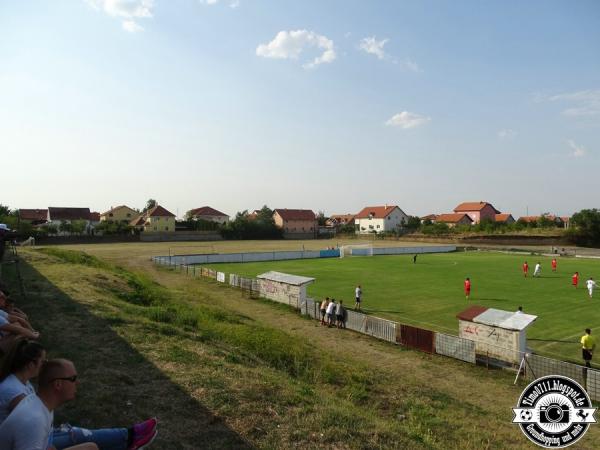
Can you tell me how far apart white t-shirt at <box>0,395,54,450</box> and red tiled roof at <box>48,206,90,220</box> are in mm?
121878

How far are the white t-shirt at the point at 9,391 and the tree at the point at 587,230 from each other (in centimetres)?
9692

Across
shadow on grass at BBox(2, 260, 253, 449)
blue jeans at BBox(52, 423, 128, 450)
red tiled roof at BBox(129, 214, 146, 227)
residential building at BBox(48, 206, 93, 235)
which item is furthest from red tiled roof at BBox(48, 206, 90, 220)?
blue jeans at BBox(52, 423, 128, 450)

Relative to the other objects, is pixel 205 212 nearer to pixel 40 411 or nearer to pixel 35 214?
pixel 35 214

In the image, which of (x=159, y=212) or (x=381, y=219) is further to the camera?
(x=381, y=219)

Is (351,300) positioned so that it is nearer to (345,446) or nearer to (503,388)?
(503,388)


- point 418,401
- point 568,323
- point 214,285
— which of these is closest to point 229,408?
point 418,401

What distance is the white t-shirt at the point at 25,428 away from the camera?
3586 mm

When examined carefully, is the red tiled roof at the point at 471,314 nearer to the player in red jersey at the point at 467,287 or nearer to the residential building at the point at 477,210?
the player in red jersey at the point at 467,287

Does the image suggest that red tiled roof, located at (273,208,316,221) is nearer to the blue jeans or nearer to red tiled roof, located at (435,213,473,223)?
red tiled roof, located at (435,213,473,223)

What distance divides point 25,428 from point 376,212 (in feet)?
456

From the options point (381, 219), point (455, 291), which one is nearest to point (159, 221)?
point (381, 219)

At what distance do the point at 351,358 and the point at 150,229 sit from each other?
104 metres

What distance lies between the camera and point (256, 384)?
9328 mm

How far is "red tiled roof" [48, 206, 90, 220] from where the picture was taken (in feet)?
363
